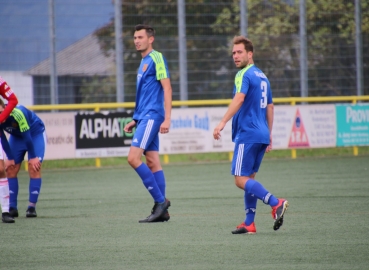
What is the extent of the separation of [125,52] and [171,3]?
1.59m

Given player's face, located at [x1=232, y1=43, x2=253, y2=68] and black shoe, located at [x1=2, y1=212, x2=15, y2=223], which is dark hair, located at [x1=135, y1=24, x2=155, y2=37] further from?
black shoe, located at [x1=2, y1=212, x2=15, y2=223]

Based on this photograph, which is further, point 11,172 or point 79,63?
point 79,63

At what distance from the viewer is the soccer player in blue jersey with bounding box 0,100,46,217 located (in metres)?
9.52

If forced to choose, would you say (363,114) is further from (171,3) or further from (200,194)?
(200,194)

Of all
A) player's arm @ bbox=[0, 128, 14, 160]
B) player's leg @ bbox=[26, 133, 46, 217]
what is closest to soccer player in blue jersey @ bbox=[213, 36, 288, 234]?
player's arm @ bbox=[0, 128, 14, 160]

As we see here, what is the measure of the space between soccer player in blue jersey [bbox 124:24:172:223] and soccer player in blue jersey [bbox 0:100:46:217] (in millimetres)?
1295

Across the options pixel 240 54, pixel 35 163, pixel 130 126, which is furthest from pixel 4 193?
pixel 240 54

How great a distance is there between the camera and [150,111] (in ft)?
30.1

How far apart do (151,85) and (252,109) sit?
1.75m

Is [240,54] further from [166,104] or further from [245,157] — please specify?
[166,104]

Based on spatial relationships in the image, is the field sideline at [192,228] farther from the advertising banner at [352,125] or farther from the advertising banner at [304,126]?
the advertising banner at [352,125]

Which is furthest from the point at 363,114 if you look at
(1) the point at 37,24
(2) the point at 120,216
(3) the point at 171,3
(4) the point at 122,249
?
(4) the point at 122,249

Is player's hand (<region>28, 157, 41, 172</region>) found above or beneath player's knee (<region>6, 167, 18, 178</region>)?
above

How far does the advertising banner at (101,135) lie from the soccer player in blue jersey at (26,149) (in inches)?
284
